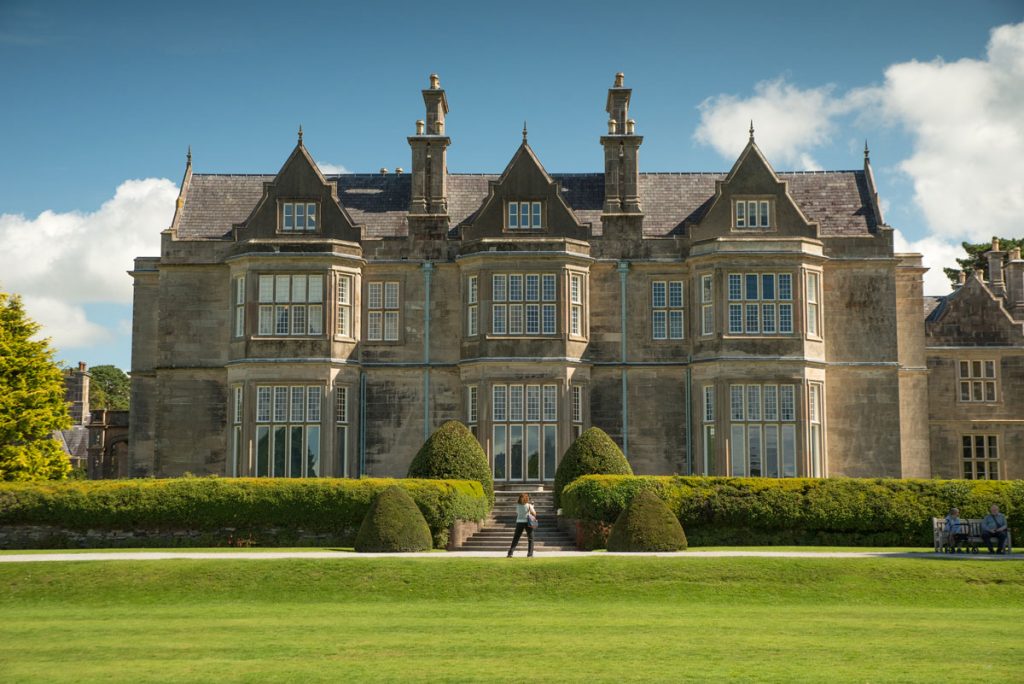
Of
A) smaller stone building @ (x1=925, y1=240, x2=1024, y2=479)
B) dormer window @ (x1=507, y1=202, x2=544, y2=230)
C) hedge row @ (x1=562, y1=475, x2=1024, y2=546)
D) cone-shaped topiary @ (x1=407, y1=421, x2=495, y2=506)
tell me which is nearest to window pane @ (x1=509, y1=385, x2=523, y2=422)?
cone-shaped topiary @ (x1=407, y1=421, x2=495, y2=506)

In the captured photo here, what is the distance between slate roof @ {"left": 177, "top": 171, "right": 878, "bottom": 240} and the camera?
1693 inches

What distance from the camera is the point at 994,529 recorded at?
29.9 meters

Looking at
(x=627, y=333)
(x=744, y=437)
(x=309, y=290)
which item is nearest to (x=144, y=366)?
(x=309, y=290)

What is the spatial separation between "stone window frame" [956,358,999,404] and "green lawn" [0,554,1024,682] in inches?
878

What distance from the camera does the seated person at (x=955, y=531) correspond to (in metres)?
30.1

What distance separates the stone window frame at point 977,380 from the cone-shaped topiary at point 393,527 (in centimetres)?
2574

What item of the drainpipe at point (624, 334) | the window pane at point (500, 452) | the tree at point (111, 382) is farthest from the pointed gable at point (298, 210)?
the tree at point (111, 382)

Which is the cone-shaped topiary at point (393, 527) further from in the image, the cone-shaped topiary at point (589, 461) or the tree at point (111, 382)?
the tree at point (111, 382)

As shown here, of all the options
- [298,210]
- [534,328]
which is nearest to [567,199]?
[534,328]

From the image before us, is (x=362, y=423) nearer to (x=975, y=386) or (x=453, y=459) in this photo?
(x=453, y=459)

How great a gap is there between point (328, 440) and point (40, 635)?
2058 cm

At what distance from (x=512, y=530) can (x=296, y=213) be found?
1400cm

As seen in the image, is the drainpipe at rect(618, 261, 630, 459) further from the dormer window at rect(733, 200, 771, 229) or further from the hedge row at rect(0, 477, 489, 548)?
the hedge row at rect(0, 477, 489, 548)

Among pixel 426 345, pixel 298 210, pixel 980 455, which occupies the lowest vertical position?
pixel 980 455
